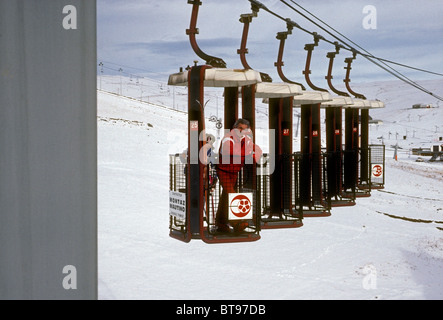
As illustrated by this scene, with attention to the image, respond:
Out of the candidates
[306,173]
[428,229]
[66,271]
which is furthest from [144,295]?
[428,229]

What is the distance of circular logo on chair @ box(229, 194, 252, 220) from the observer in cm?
767

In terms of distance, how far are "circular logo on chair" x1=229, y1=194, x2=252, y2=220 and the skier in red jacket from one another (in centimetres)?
10

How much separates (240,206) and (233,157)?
0.72 meters

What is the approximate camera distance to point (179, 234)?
7996 millimetres

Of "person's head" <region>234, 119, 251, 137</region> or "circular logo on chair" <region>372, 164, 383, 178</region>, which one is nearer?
"person's head" <region>234, 119, 251, 137</region>

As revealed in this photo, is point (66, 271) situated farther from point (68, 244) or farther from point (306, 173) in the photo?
point (306, 173)

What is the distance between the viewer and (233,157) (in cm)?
770

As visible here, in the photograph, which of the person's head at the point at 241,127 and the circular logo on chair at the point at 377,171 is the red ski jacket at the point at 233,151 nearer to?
the person's head at the point at 241,127

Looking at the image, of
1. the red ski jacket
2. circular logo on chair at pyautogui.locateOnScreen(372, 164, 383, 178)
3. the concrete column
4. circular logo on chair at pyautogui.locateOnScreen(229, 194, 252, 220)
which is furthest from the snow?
the concrete column

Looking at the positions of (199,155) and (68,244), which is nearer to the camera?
(68,244)

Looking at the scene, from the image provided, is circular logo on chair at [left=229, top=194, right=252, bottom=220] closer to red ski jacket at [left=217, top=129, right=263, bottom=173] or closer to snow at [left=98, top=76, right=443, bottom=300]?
red ski jacket at [left=217, top=129, right=263, bottom=173]

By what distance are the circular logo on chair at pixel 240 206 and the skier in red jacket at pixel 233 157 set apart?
0.34 ft

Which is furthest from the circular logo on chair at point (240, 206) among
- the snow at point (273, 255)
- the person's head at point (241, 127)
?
the person's head at point (241, 127)

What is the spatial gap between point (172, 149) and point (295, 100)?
14788 millimetres
